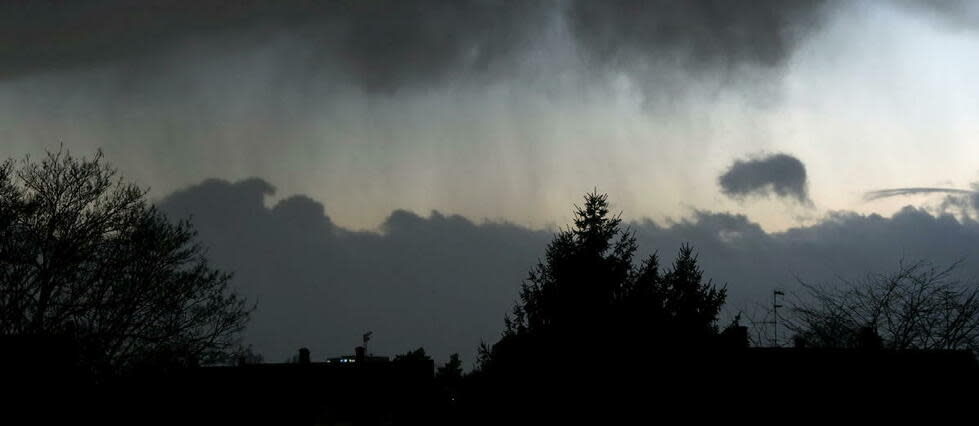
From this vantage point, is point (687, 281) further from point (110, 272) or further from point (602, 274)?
point (110, 272)

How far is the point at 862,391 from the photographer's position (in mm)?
29281

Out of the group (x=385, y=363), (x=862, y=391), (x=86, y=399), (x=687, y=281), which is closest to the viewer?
(x=862, y=391)

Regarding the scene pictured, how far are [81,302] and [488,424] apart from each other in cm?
1422

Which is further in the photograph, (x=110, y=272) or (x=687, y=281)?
(x=687, y=281)

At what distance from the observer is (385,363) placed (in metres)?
37.9

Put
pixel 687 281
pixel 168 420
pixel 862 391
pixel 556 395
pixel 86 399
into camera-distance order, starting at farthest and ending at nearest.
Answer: pixel 687 281
pixel 168 420
pixel 86 399
pixel 862 391
pixel 556 395

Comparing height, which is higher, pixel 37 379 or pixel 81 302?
pixel 81 302

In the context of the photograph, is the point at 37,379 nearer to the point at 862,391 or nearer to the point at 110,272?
the point at 110,272

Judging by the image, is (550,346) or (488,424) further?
(488,424)

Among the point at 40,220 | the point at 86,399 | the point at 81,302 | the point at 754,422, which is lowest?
the point at 754,422

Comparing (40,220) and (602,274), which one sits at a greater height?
(40,220)

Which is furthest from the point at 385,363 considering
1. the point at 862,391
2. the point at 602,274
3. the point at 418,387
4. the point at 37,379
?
the point at 862,391

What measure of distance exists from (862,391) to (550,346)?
1036cm

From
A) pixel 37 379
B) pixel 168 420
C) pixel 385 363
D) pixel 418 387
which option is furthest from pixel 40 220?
pixel 418 387
